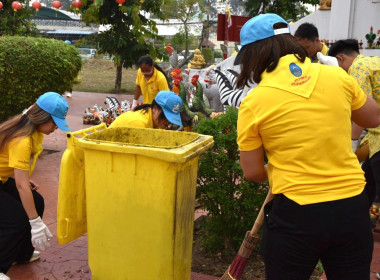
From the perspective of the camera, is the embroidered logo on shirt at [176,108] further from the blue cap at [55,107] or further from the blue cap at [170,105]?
the blue cap at [55,107]

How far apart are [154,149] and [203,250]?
64.9 inches

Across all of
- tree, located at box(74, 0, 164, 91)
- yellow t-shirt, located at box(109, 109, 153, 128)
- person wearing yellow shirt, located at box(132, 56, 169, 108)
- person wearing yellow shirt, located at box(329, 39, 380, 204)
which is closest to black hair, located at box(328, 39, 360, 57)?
person wearing yellow shirt, located at box(329, 39, 380, 204)

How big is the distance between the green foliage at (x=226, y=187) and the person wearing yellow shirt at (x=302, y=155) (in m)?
1.54

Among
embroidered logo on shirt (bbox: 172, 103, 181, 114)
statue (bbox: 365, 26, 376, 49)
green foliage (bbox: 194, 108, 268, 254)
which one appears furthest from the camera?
statue (bbox: 365, 26, 376, 49)

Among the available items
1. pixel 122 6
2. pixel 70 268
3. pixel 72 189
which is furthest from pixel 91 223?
pixel 122 6

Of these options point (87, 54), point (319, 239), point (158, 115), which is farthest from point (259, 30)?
point (87, 54)

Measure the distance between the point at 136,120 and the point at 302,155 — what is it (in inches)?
78.2

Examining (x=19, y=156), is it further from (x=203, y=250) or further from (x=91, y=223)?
(x=203, y=250)

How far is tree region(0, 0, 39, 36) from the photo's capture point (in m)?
15.2

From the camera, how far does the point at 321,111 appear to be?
6.24 feet

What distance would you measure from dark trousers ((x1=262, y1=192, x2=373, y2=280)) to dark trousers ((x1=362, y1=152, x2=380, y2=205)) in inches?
60.5

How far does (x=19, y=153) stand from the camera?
3246 millimetres

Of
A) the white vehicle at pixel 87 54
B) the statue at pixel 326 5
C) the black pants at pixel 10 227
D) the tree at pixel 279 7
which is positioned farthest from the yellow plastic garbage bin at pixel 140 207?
the white vehicle at pixel 87 54

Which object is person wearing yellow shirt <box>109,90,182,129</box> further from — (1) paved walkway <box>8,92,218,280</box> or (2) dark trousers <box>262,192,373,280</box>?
(2) dark trousers <box>262,192,373,280</box>
